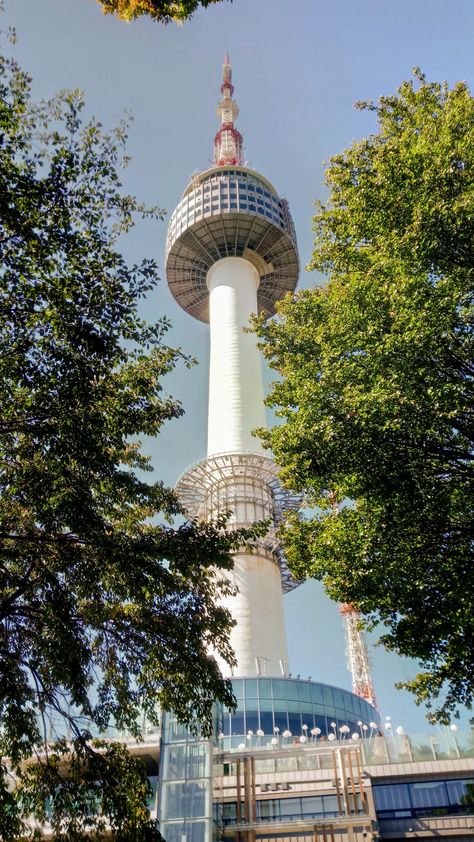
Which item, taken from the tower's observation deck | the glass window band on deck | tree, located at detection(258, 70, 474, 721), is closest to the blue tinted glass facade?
tree, located at detection(258, 70, 474, 721)

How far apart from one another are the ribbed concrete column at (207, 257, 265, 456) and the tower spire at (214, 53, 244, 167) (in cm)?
1627

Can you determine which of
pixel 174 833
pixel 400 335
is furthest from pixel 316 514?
pixel 174 833

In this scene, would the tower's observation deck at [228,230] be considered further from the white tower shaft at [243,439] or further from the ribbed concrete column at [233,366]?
the ribbed concrete column at [233,366]

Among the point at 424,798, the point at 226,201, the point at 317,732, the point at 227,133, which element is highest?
the point at 227,133

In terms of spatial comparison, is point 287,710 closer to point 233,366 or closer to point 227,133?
point 233,366

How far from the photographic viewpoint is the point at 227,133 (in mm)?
76500

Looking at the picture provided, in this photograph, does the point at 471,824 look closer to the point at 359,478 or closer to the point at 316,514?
the point at 316,514

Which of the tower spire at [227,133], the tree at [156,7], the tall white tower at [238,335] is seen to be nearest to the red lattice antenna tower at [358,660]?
the tall white tower at [238,335]

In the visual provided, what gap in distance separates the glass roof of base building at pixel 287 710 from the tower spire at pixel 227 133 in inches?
2276

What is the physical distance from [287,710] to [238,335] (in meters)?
33.6

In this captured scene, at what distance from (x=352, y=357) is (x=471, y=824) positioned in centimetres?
1967

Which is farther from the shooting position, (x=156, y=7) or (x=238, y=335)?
(x=238, y=335)

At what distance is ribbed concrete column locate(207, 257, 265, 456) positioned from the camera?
172 ft

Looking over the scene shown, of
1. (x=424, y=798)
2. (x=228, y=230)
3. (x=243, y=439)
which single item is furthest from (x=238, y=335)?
(x=424, y=798)
